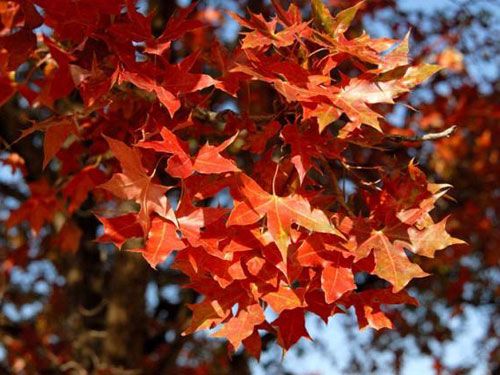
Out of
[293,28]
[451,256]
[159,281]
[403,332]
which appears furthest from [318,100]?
[403,332]

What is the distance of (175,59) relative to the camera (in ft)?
13.1

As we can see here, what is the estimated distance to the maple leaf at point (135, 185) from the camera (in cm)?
134

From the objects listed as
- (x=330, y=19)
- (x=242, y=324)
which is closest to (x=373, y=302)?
(x=242, y=324)

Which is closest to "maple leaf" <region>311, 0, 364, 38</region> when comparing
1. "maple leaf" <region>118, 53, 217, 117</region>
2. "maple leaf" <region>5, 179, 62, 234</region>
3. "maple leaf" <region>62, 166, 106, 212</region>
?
"maple leaf" <region>118, 53, 217, 117</region>

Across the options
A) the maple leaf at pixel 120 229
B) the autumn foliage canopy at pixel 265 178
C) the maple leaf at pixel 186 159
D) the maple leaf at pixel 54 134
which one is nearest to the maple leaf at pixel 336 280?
the autumn foliage canopy at pixel 265 178

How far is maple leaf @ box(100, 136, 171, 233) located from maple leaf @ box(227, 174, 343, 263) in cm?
14

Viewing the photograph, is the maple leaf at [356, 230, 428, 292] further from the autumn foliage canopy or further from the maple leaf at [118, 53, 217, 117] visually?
the maple leaf at [118, 53, 217, 117]

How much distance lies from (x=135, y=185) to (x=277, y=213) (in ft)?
0.87

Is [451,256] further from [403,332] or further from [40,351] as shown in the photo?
[40,351]

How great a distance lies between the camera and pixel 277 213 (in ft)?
4.38

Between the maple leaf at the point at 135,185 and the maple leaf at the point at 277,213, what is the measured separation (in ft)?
0.46

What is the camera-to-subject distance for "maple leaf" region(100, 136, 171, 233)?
1.34 metres

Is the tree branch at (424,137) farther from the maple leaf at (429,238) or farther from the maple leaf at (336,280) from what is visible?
the maple leaf at (336,280)

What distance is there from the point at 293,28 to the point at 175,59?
267 centimetres
